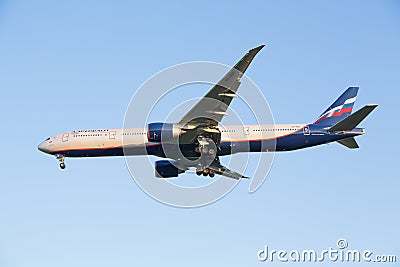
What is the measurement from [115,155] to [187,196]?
895cm

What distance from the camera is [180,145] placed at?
51.1 meters

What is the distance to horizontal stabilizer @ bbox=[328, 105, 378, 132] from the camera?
4741cm

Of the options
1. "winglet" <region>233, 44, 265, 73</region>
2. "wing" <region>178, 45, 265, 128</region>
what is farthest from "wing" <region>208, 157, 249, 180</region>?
"winglet" <region>233, 44, 265, 73</region>

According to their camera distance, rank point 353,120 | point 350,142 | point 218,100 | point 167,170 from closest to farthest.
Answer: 1. point 218,100
2. point 353,120
3. point 350,142
4. point 167,170

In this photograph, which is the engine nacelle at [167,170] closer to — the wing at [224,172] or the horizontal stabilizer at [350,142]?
the wing at [224,172]

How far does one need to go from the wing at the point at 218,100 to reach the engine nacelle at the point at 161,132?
1378 millimetres

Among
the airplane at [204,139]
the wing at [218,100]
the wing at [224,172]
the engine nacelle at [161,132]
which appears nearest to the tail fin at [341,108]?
the airplane at [204,139]

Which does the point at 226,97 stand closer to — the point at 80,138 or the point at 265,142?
the point at 265,142

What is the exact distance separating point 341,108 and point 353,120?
697cm

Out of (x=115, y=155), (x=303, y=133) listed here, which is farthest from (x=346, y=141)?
(x=115, y=155)

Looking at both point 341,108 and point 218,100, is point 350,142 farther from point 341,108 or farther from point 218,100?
point 218,100

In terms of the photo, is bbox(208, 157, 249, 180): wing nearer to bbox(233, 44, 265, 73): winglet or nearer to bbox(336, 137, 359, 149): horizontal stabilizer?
bbox(336, 137, 359, 149): horizontal stabilizer

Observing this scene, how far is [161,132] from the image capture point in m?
47.6

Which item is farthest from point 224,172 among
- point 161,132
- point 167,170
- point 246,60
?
point 246,60
